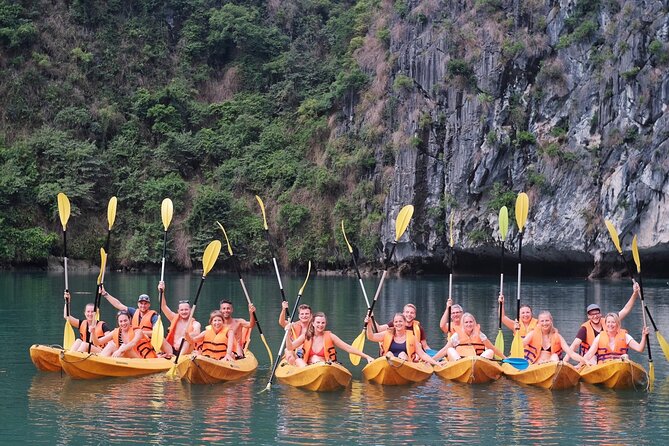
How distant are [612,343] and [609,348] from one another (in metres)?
0.09

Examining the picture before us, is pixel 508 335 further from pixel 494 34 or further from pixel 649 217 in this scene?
pixel 494 34

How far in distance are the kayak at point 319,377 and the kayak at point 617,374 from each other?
344cm

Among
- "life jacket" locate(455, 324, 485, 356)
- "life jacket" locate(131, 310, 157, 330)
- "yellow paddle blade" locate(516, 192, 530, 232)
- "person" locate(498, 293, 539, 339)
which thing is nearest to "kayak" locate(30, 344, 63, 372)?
"life jacket" locate(131, 310, 157, 330)

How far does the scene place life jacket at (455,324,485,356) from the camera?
1449 centimetres

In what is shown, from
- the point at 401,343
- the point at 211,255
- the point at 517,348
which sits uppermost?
the point at 211,255

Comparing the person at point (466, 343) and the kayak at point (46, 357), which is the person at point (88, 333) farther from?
the person at point (466, 343)

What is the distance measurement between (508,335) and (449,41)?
24653 millimetres

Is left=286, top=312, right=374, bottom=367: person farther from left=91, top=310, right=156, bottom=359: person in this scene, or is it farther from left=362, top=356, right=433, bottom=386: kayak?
left=91, top=310, right=156, bottom=359: person

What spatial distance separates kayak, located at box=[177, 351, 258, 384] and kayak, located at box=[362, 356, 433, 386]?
1.96 m

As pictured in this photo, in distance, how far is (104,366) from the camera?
14062 millimetres

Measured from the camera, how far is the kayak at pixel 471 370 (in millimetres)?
13836

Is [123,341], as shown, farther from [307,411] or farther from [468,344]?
[468,344]

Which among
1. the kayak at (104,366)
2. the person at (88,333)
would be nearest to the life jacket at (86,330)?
the person at (88,333)

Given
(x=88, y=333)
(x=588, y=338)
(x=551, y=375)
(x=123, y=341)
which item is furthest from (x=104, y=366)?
(x=588, y=338)
